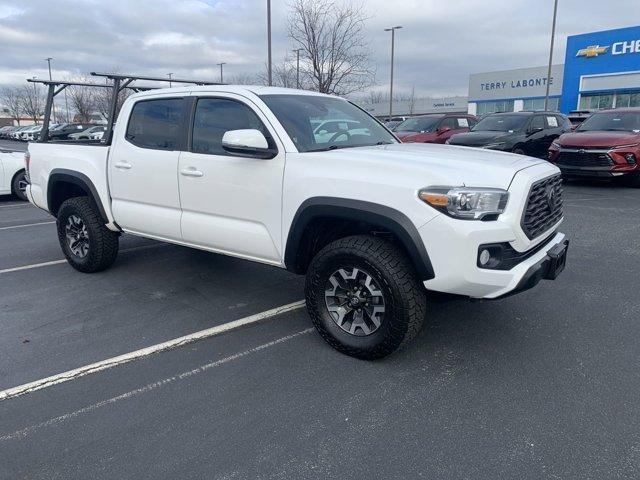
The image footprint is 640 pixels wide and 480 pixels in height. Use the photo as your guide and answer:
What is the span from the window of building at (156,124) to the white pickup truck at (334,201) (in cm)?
1

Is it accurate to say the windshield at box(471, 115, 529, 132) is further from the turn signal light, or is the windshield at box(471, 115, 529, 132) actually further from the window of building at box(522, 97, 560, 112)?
the window of building at box(522, 97, 560, 112)

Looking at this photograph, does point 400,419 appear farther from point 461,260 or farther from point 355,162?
point 355,162

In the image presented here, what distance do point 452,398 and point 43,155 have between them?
5.02 metres

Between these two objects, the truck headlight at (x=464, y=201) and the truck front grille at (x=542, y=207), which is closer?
the truck headlight at (x=464, y=201)

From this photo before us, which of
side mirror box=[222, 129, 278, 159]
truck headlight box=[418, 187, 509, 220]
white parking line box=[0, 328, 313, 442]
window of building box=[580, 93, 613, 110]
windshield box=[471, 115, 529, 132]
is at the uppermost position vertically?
window of building box=[580, 93, 613, 110]

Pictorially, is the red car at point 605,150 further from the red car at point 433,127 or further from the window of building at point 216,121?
the window of building at point 216,121

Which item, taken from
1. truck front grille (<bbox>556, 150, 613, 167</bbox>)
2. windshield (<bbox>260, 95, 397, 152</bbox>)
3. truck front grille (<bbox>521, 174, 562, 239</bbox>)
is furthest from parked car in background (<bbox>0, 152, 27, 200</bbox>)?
truck front grille (<bbox>556, 150, 613, 167</bbox>)

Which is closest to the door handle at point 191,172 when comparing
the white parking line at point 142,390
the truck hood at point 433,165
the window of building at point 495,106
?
the truck hood at point 433,165

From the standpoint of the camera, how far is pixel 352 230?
3793mm

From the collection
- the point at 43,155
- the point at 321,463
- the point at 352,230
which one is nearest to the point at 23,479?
the point at 321,463

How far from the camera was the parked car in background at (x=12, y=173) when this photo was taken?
1105 cm

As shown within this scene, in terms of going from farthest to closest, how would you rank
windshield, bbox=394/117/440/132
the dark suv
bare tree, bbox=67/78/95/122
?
windshield, bbox=394/117/440/132 → the dark suv → bare tree, bbox=67/78/95/122

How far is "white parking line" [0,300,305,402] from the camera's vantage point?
324cm

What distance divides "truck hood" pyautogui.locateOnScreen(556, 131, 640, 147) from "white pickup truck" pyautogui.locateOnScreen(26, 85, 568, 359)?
25.8 feet
